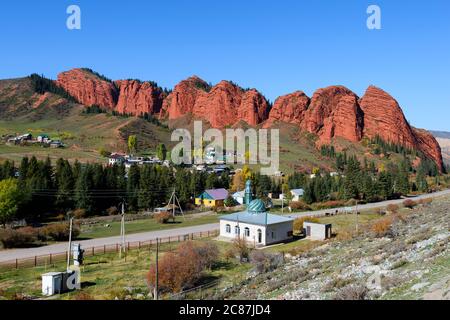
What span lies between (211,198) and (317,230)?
35.9m

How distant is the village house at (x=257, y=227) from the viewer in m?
43.1

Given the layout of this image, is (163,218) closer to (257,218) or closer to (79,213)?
(79,213)

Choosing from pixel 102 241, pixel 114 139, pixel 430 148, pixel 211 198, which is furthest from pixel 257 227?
pixel 430 148

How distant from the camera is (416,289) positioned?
1435cm

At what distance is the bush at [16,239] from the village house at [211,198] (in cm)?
3883

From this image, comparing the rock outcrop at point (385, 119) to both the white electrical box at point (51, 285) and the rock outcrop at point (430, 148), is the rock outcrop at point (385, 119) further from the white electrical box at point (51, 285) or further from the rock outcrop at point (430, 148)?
the white electrical box at point (51, 285)

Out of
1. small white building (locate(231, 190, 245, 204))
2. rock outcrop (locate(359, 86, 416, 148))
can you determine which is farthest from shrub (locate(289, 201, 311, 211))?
rock outcrop (locate(359, 86, 416, 148))

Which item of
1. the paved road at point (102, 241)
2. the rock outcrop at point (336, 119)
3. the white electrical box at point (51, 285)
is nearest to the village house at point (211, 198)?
the paved road at point (102, 241)

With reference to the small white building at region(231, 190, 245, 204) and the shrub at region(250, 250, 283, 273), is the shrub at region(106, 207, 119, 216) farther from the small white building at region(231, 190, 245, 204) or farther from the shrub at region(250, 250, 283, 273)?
the shrub at region(250, 250, 283, 273)

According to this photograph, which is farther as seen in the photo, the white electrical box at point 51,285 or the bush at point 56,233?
the bush at point 56,233

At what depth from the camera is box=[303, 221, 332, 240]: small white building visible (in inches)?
1740

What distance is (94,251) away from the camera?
126 ft

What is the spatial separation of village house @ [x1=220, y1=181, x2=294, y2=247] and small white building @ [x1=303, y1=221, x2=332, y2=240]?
1.82 metres
